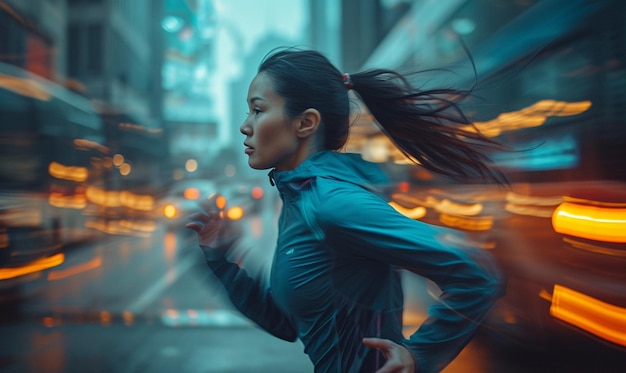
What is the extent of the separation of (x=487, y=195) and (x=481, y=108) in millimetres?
2491

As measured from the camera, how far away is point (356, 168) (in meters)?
1.21

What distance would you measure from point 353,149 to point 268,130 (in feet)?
2.35

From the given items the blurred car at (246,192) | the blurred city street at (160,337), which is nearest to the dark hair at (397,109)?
the blurred city street at (160,337)

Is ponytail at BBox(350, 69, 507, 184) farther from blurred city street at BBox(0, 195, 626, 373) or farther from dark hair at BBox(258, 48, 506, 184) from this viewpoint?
blurred city street at BBox(0, 195, 626, 373)

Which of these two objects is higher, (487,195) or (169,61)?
(169,61)

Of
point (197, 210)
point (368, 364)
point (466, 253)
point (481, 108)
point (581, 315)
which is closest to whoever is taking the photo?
point (466, 253)

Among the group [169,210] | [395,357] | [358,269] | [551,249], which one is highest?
[358,269]

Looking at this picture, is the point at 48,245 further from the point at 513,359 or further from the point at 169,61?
the point at 513,359

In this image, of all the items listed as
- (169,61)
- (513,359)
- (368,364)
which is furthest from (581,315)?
(169,61)

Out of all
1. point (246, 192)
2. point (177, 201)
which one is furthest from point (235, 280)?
point (177, 201)

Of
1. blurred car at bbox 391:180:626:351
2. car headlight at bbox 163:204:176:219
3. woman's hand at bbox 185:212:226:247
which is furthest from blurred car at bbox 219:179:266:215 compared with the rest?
woman's hand at bbox 185:212:226:247

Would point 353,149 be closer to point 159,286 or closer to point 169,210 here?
point 159,286

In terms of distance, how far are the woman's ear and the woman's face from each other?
0.01 meters

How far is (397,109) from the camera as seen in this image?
130 cm
